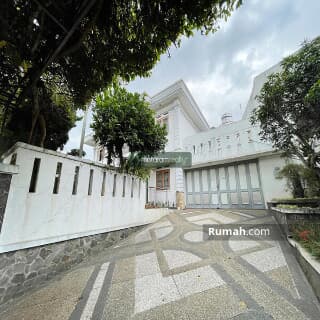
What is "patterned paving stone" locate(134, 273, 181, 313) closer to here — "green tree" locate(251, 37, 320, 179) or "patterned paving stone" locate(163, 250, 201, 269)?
"patterned paving stone" locate(163, 250, 201, 269)

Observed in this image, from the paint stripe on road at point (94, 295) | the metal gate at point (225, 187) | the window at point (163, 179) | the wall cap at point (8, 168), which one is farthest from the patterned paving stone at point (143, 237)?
the metal gate at point (225, 187)

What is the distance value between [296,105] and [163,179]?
6.95 metres

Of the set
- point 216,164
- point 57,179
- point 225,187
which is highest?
point 216,164

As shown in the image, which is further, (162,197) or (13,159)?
(162,197)

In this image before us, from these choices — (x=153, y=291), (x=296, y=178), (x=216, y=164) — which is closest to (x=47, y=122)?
(x=153, y=291)

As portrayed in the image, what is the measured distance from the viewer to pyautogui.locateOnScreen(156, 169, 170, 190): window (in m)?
9.10

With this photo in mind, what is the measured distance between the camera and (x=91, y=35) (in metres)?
2.47

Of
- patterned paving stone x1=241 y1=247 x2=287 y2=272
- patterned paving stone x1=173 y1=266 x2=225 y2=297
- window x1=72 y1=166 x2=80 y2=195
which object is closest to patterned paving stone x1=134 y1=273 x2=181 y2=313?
patterned paving stone x1=173 y1=266 x2=225 y2=297

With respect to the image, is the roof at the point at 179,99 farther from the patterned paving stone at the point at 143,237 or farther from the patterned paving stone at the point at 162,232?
the patterned paving stone at the point at 143,237

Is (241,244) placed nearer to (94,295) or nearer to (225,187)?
(94,295)

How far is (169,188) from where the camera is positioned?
8.89 m

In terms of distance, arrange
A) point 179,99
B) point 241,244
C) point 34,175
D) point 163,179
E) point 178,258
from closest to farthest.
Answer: point 34,175 < point 178,258 < point 241,244 < point 163,179 < point 179,99

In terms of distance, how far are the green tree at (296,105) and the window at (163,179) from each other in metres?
5.82

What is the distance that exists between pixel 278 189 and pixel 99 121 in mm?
7550
